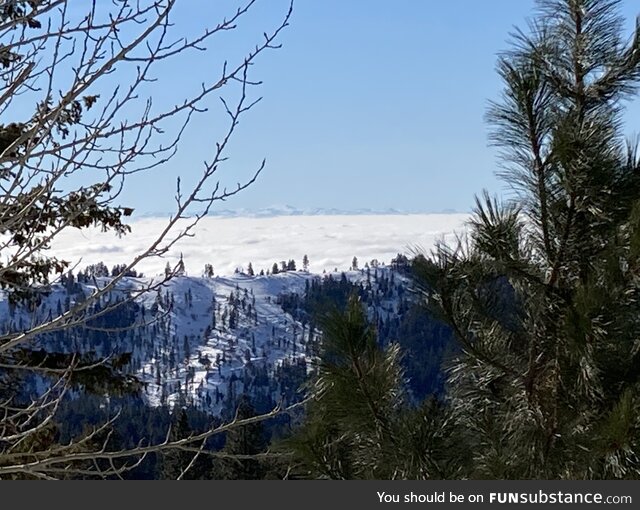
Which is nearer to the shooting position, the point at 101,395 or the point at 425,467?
the point at 425,467

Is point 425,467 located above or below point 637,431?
below

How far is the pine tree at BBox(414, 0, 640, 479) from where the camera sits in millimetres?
4043

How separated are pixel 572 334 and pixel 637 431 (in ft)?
1.87

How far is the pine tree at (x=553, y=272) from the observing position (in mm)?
4043

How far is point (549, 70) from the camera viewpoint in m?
4.45

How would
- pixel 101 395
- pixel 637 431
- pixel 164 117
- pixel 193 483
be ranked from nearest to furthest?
pixel 164 117 < pixel 193 483 < pixel 637 431 < pixel 101 395

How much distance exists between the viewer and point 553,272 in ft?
14.2

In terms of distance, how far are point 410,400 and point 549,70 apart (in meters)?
1.98

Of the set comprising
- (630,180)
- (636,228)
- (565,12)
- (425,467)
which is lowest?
(425,467)

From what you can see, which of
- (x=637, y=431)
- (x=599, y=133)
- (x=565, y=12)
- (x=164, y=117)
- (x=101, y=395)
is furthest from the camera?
(x=101, y=395)

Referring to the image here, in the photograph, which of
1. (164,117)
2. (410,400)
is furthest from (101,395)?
(164,117)

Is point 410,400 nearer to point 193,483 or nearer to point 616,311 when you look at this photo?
point 616,311

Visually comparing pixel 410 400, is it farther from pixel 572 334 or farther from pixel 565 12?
pixel 565 12

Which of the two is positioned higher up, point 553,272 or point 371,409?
point 553,272
